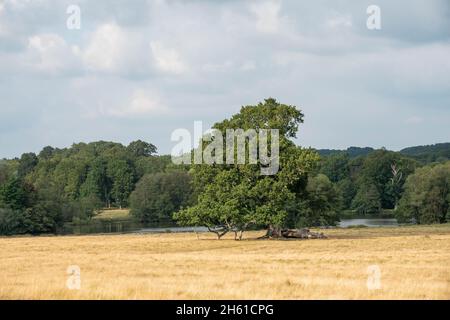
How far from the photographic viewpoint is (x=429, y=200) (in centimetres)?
10581

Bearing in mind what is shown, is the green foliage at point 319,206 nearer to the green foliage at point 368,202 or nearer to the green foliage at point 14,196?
the green foliage at point 14,196

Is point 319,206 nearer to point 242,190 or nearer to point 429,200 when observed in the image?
point 242,190

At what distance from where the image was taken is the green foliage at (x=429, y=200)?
4146 inches

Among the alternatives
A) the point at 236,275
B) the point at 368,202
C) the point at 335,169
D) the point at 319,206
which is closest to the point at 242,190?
the point at 319,206

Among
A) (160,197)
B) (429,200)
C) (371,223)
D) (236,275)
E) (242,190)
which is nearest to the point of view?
(236,275)

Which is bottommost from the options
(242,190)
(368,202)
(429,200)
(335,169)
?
(368,202)

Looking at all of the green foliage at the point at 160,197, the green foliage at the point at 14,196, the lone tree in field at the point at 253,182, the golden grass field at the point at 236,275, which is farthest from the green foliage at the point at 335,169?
the golden grass field at the point at 236,275

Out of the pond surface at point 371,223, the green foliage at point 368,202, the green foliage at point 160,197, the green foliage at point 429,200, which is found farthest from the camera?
the green foliage at point 368,202

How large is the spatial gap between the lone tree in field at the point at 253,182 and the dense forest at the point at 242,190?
87mm

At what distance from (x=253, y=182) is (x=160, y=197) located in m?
78.2

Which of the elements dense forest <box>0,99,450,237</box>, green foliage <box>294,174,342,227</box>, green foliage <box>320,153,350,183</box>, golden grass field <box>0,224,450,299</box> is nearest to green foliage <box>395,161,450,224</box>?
dense forest <box>0,99,450,237</box>

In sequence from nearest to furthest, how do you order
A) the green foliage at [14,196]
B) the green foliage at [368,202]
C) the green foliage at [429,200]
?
the green foliage at [14,196]
the green foliage at [429,200]
the green foliage at [368,202]
